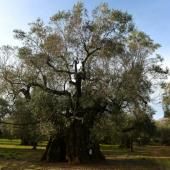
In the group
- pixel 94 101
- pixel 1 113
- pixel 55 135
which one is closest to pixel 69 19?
pixel 94 101

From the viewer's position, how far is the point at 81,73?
33281 millimetres

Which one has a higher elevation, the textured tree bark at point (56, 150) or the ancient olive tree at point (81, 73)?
the ancient olive tree at point (81, 73)

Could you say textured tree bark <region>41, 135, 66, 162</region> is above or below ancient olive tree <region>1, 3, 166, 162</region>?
below

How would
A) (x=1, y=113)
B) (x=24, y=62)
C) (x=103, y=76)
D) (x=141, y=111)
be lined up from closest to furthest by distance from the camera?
(x=103, y=76)
(x=24, y=62)
(x=141, y=111)
(x=1, y=113)

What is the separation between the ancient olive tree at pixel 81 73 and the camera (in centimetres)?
3241

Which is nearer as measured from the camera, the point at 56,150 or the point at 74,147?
the point at 74,147

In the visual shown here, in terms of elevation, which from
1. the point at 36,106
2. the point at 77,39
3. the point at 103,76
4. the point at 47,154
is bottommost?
the point at 47,154

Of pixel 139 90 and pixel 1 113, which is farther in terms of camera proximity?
pixel 1 113

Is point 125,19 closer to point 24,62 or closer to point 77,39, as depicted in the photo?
point 77,39

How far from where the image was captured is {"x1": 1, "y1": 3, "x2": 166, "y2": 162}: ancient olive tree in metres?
32.4

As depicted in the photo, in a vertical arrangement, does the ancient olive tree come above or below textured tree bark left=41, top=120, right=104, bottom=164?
above

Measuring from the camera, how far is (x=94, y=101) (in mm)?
32625

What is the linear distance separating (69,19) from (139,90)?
25.2 feet

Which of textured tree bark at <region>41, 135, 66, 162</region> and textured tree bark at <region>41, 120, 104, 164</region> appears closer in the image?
textured tree bark at <region>41, 120, 104, 164</region>
